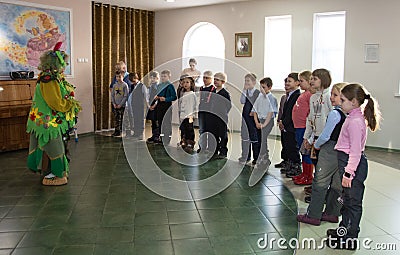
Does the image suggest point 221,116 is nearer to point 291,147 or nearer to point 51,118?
point 291,147

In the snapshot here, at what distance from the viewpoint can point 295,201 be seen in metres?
4.16

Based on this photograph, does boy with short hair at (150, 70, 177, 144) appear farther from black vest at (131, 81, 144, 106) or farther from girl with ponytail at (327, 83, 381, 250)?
girl with ponytail at (327, 83, 381, 250)

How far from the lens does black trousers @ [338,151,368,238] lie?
116 inches

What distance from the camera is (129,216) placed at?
3721 millimetres

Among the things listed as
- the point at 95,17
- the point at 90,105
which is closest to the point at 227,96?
the point at 90,105

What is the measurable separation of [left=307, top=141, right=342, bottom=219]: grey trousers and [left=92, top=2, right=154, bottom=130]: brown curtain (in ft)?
19.0

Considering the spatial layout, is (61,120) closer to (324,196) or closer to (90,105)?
(324,196)

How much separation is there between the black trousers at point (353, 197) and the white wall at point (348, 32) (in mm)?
4077

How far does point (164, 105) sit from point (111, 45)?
245 cm

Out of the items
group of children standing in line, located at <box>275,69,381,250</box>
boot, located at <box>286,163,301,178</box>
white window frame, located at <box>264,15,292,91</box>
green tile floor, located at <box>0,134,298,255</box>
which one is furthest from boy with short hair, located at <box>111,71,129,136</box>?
group of children standing in line, located at <box>275,69,381,250</box>

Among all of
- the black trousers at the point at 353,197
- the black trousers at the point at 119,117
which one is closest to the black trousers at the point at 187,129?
the black trousers at the point at 119,117

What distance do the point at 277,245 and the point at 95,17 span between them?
21.4 feet

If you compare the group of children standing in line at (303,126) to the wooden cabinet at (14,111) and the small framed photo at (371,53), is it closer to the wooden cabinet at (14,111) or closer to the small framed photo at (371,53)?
the wooden cabinet at (14,111)

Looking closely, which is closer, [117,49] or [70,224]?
[70,224]
